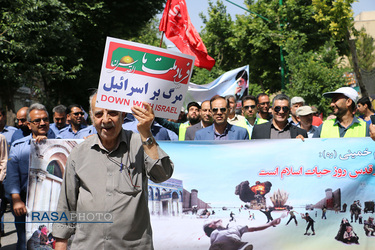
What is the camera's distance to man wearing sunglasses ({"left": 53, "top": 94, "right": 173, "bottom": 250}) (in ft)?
10.4

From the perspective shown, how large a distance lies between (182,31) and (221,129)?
2657 mm

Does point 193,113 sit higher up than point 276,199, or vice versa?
point 193,113

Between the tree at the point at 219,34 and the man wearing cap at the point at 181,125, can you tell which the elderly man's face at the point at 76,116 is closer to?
the man wearing cap at the point at 181,125

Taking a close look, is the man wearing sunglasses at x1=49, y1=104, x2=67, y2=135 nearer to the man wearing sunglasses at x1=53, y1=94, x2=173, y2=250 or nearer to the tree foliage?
the man wearing sunglasses at x1=53, y1=94, x2=173, y2=250

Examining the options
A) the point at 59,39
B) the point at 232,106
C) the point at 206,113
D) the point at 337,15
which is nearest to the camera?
the point at 206,113

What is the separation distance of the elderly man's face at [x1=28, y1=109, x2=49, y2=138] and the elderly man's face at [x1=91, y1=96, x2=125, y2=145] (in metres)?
2.69

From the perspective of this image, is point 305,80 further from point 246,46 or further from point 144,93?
point 144,93

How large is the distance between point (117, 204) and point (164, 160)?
42 centimetres

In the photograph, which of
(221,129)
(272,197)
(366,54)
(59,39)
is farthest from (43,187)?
(366,54)

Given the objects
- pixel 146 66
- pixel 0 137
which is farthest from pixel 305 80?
pixel 146 66

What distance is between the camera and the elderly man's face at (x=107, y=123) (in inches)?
131

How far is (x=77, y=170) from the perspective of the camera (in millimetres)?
3289

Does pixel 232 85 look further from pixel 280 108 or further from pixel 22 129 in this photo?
pixel 280 108

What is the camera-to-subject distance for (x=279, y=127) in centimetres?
614
